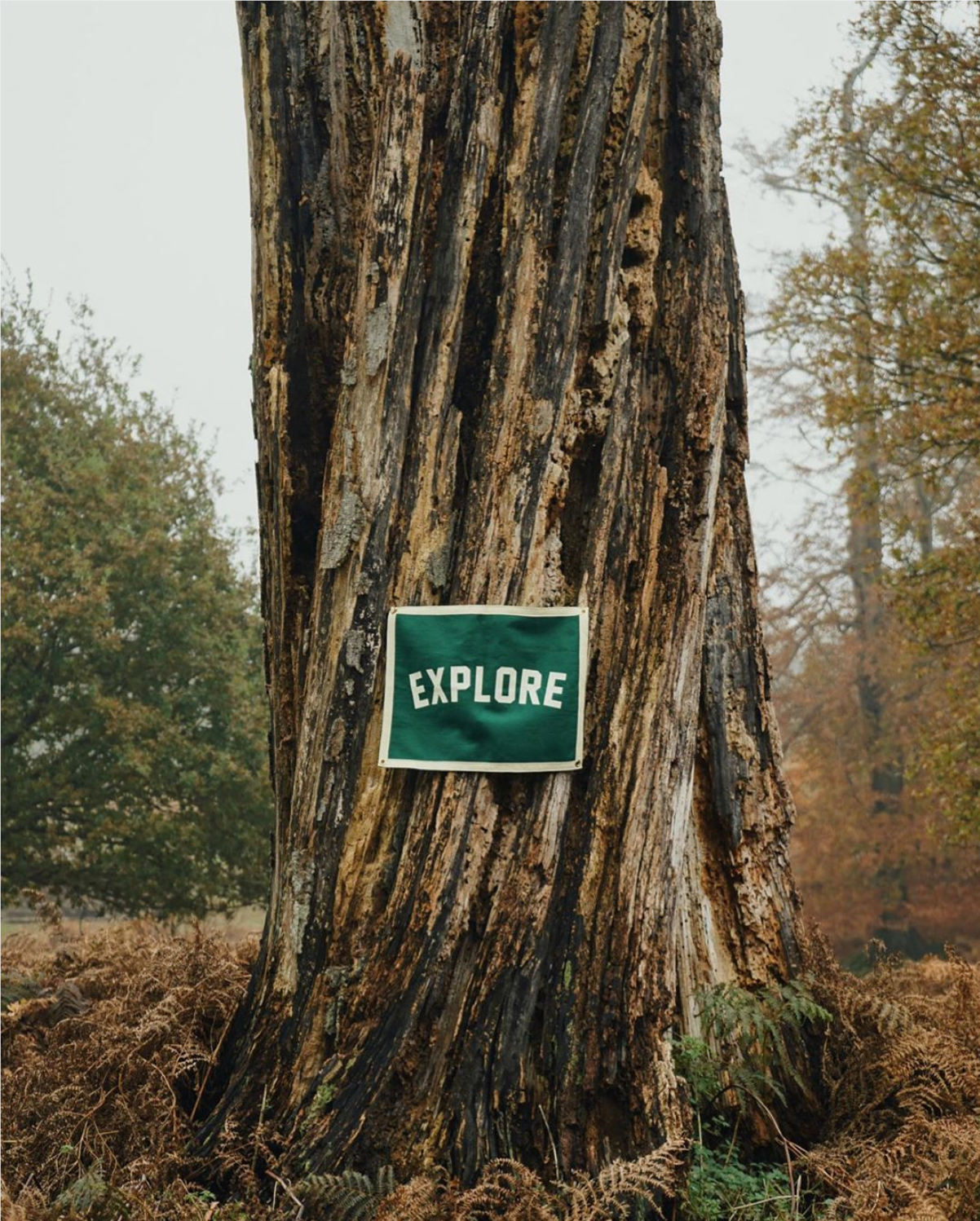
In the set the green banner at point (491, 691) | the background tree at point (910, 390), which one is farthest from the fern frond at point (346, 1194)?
the background tree at point (910, 390)

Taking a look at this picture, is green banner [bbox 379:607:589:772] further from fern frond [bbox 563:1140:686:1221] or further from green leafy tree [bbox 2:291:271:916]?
green leafy tree [bbox 2:291:271:916]

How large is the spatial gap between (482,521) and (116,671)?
15.3 meters

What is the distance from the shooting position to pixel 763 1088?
407 centimetres

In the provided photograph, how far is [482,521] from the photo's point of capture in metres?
3.62

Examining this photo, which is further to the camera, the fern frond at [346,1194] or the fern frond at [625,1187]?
the fern frond at [346,1194]

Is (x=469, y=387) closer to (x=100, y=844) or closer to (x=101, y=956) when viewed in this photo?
(x=101, y=956)

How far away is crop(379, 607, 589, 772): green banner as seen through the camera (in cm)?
352

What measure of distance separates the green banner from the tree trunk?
0.07 metres

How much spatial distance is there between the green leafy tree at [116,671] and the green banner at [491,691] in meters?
13.6

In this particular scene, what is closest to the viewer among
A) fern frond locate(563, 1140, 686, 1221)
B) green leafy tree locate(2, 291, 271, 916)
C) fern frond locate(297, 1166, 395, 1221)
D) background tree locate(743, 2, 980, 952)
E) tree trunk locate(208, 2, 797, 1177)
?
fern frond locate(563, 1140, 686, 1221)

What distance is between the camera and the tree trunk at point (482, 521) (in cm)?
344

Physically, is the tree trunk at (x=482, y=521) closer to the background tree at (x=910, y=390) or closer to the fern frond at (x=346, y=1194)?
the fern frond at (x=346, y=1194)

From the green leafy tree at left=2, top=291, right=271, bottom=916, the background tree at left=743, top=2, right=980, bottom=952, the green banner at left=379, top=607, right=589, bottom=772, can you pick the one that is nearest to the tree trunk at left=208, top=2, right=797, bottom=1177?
the green banner at left=379, top=607, right=589, bottom=772

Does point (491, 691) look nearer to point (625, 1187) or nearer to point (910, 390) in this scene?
point (625, 1187)
